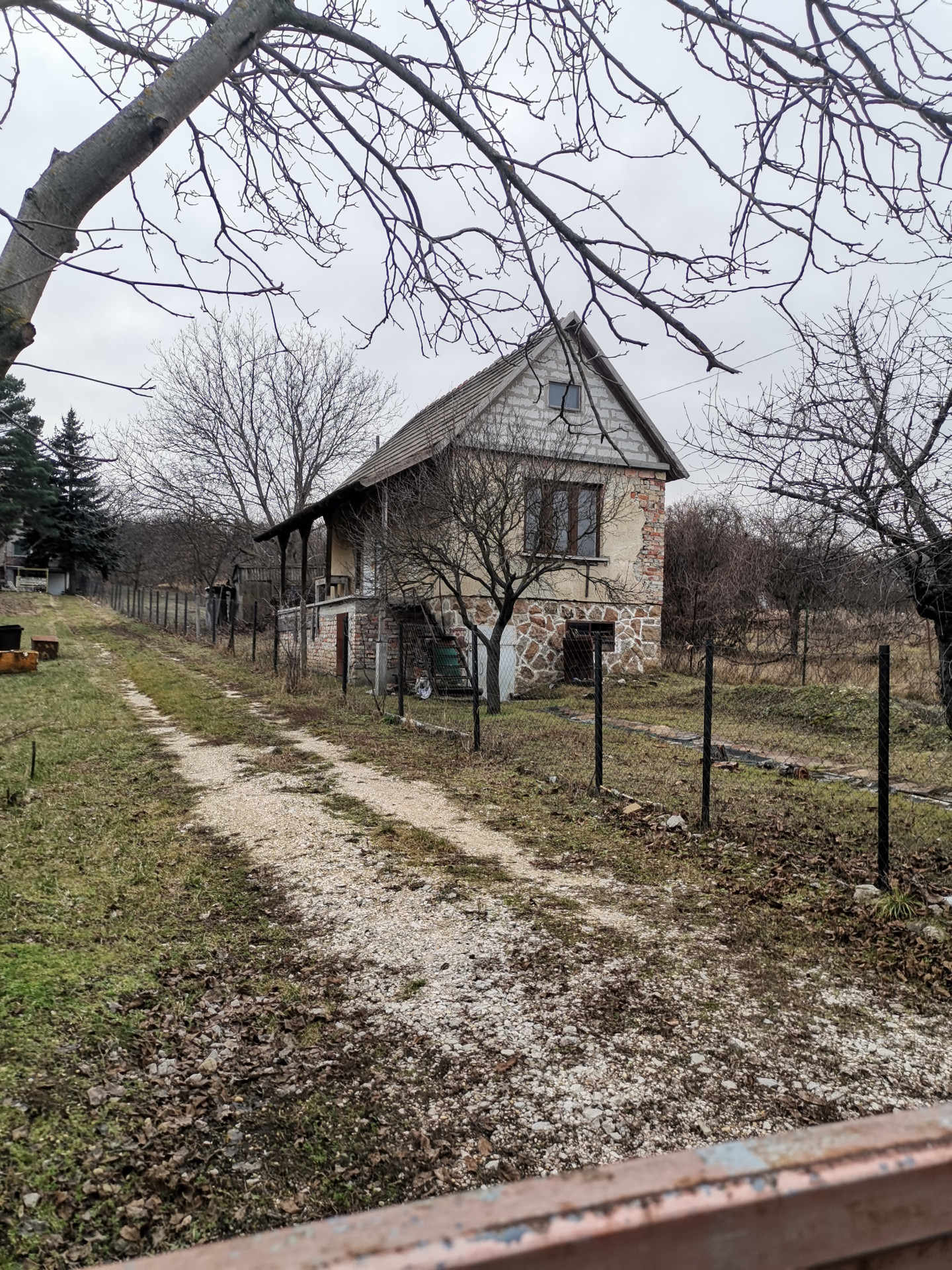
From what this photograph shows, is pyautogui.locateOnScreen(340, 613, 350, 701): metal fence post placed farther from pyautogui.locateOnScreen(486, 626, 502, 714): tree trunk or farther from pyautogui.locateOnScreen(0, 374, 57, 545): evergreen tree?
pyautogui.locateOnScreen(0, 374, 57, 545): evergreen tree

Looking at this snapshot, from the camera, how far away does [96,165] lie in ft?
7.38

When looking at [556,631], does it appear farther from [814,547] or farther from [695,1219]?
[695,1219]

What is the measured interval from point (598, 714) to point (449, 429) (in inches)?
294

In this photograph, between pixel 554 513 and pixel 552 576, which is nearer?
pixel 554 513

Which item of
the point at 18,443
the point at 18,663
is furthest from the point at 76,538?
the point at 18,443

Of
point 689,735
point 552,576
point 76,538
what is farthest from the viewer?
point 76,538

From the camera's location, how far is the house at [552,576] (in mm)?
15070

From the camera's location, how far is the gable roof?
1397 cm

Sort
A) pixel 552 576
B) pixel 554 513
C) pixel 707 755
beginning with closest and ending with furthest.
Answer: pixel 707 755
pixel 554 513
pixel 552 576

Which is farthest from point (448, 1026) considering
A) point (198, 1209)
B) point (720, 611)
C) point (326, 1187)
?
point (720, 611)

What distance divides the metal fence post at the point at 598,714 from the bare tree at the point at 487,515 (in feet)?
14.2

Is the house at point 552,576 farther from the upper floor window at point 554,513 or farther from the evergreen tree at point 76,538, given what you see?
the evergreen tree at point 76,538

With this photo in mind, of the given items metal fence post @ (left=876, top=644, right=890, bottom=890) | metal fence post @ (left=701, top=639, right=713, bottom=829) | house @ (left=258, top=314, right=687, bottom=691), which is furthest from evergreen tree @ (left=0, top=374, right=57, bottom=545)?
house @ (left=258, top=314, right=687, bottom=691)

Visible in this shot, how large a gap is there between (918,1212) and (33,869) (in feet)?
A: 16.3
